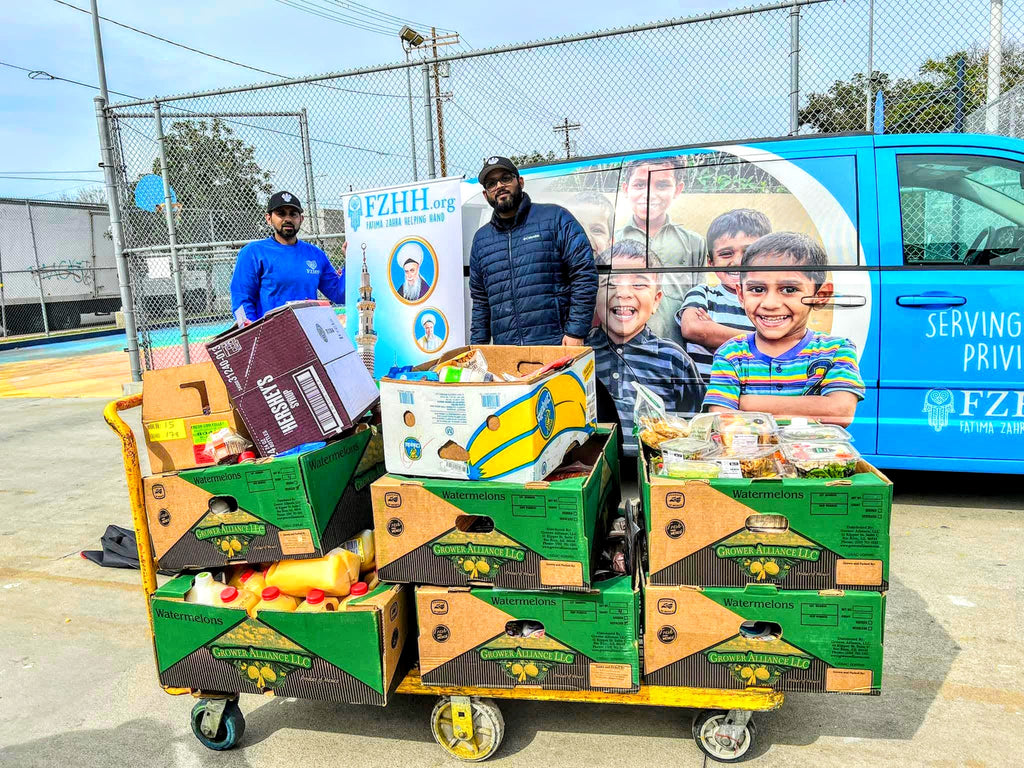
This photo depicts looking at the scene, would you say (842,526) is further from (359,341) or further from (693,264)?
(359,341)

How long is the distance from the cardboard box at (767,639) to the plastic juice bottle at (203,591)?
4.76ft

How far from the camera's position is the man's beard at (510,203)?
13.1 feet

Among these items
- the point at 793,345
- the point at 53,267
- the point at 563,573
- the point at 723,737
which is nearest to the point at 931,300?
the point at 793,345

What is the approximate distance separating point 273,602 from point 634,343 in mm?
2659

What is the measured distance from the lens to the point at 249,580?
2615 millimetres

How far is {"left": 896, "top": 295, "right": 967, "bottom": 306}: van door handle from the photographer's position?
3.98 m

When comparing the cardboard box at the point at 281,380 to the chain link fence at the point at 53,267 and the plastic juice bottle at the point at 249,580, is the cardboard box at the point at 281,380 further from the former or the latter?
the chain link fence at the point at 53,267

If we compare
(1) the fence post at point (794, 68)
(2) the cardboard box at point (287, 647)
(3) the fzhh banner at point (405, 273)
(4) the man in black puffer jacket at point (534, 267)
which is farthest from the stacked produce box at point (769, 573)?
(1) the fence post at point (794, 68)

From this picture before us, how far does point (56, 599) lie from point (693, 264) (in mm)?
3876

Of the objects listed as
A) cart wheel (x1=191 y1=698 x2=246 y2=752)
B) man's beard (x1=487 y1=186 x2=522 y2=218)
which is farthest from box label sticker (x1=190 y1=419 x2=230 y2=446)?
man's beard (x1=487 y1=186 x2=522 y2=218)

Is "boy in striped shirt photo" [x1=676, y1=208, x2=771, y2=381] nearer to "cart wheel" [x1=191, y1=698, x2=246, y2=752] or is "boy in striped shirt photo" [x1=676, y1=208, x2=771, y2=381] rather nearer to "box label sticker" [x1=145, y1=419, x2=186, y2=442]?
"box label sticker" [x1=145, y1=419, x2=186, y2=442]

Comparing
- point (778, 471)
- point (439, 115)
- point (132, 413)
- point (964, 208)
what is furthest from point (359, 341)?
point (132, 413)

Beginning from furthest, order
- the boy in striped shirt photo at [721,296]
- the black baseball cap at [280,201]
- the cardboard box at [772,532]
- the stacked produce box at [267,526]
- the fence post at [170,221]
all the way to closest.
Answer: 1. the fence post at [170,221]
2. the black baseball cap at [280,201]
3. the boy in striped shirt photo at [721,296]
4. the stacked produce box at [267,526]
5. the cardboard box at [772,532]

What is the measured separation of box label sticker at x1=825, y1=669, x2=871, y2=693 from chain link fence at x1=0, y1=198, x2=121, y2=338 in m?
20.4
